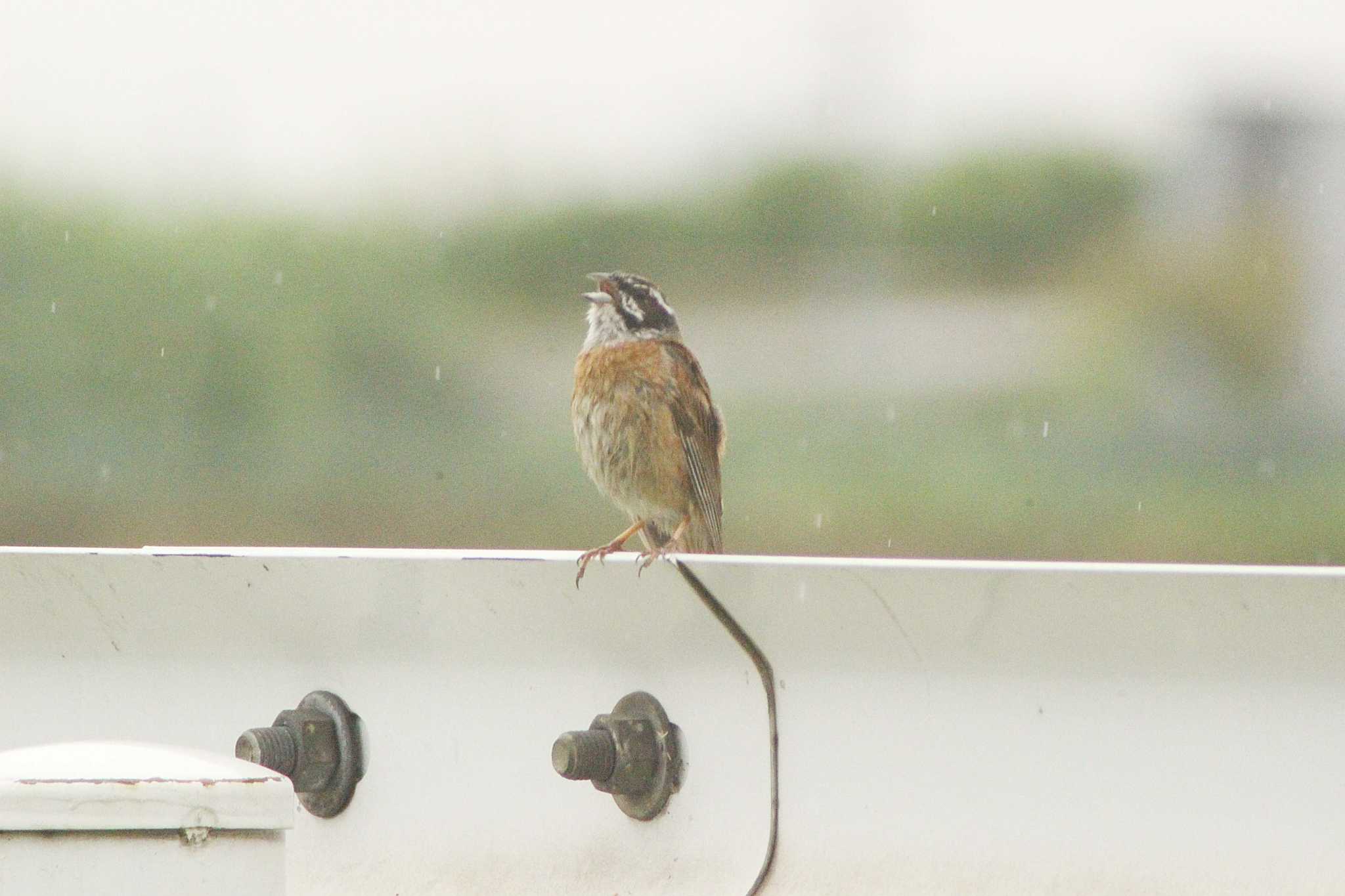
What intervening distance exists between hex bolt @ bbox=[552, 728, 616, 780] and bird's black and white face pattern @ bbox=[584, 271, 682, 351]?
313 cm

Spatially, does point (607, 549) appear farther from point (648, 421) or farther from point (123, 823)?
point (123, 823)

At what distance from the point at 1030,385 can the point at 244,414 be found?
658cm

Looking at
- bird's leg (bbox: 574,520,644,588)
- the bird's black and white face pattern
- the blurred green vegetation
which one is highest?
the blurred green vegetation

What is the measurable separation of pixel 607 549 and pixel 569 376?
11629 millimetres

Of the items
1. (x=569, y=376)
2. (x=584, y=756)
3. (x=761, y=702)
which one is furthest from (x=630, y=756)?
(x=569, y=376)

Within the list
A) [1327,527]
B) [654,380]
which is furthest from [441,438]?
[654,380]

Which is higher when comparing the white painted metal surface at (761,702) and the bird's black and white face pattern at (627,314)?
→ the bird's black and white face pattern at (627,314)

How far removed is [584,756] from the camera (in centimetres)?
229

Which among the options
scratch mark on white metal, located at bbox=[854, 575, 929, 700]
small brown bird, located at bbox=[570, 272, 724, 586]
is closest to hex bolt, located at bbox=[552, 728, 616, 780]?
scratch mark on white metal, located at bbox=[854, 575, 929, 700]

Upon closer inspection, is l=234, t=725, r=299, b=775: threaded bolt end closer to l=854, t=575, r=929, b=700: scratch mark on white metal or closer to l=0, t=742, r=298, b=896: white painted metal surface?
l=0, t=742, r=298, b=896: white painted metal surface

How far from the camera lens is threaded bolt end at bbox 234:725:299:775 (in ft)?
8.15

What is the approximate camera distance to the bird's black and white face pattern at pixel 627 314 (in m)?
5.43

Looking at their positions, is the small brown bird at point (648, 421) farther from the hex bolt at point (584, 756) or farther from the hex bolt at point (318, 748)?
the hex bolt at point (584, 756)

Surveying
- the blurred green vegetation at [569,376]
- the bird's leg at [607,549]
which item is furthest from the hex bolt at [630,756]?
the blurred green vegetation at [569,376]
